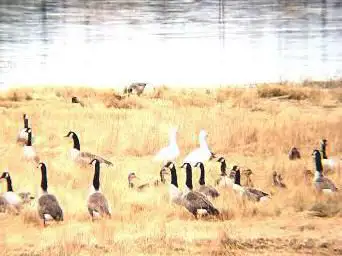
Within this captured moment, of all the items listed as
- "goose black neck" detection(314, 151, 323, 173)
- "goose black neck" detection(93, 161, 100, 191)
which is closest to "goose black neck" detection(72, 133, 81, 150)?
"goose black neck" detection(93, 161, 100, 191)

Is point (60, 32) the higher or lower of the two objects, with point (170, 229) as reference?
higher

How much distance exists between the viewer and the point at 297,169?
8.87 ft

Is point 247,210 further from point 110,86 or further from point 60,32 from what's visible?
point 60,32

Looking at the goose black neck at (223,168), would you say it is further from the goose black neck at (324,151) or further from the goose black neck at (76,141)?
the goose black neck at (76,141)

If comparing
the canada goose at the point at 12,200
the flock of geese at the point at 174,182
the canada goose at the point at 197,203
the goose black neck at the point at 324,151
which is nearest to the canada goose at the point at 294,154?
the flock of geese at the point at 174,182

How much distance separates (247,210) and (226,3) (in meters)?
0.89

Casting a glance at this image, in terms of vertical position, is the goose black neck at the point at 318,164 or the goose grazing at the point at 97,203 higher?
the goose black neck at the point at 318,164

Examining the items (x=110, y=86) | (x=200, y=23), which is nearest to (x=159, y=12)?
(x=200, y=23)

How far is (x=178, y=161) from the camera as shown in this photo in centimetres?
272

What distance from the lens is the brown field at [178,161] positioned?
266 cm

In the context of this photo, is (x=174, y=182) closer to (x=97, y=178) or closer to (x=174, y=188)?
(x=174, y=188)

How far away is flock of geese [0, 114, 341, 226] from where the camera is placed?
2666 millimetres

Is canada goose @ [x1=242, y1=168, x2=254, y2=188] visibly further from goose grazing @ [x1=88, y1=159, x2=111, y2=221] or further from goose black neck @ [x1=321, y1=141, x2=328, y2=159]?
goose grazing @ [x1=88, y1=159, x2=111, y2=221]

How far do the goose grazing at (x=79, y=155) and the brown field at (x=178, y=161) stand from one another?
2cm
